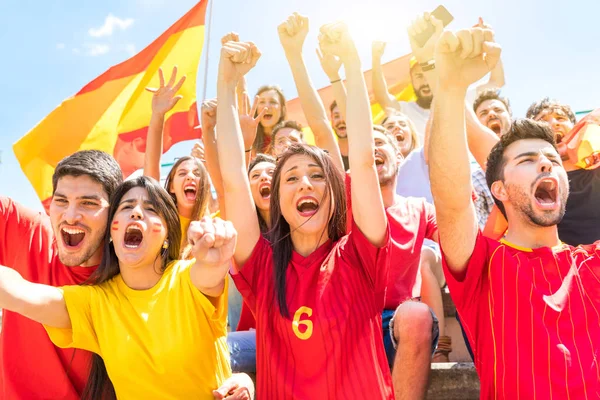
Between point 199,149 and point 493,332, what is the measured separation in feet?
11.1

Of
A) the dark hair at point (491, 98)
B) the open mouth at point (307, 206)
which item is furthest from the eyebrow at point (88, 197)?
the dark hair at point (491, 98)

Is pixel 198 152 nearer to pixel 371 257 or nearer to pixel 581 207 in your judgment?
pixel 371 257

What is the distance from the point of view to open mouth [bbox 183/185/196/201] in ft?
12.4

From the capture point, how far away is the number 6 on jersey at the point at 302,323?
6.40ft

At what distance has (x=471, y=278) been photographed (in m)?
1.95

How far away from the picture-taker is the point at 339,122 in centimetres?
484

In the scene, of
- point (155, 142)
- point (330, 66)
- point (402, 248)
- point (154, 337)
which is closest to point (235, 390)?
point (154, 337)

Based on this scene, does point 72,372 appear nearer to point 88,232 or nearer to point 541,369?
point 88,232

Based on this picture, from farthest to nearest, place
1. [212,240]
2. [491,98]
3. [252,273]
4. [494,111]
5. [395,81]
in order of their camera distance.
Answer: [395,81]
[491,98]
[494,111]
[252,273]
[212,240]

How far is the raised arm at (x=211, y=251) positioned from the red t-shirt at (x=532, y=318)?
0.89m

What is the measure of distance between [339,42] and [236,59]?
56 centimetres

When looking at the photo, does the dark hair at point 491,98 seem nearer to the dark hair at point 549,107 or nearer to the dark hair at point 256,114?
the dark hair at point 549,107

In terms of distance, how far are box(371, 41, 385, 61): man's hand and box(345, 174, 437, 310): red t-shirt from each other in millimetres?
2533

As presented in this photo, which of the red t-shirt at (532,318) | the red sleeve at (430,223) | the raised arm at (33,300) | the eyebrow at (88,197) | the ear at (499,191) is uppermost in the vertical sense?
the eyebrow at (88,197)
